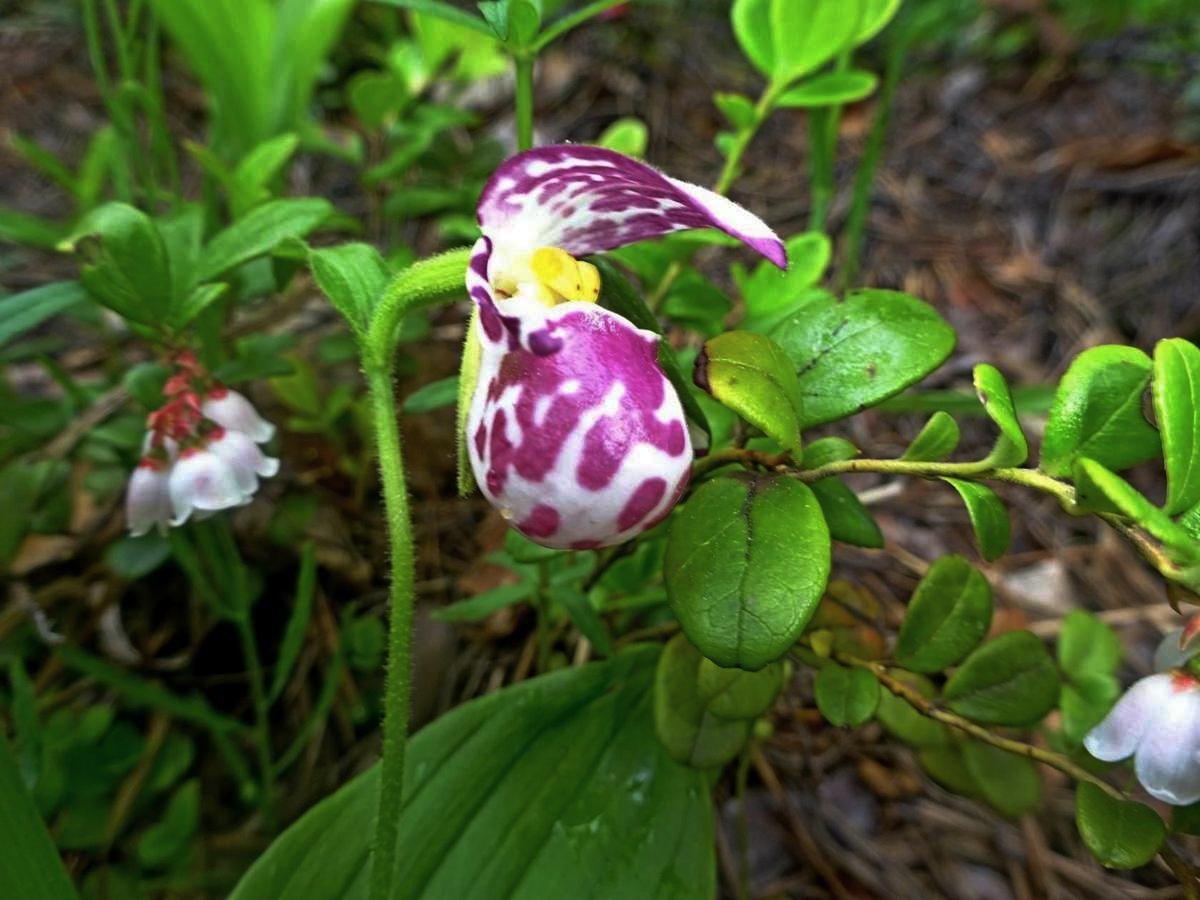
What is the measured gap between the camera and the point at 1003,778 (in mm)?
838

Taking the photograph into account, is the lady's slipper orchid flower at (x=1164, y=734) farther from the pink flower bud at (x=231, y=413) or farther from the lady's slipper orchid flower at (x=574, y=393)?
the pink flower bud at (x=231, y=413)

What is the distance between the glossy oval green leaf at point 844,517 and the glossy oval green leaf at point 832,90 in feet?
1.68

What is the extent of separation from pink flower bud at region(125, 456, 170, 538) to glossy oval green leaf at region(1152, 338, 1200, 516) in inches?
31.7

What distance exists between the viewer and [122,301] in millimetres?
768

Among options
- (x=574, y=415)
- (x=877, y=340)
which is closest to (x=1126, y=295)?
(x=877, y=340)

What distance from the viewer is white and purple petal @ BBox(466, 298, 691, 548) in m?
0.53

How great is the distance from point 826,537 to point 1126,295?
154 centimetres

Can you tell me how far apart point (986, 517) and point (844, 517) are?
0.11m

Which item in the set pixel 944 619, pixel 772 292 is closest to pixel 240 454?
pixel 772 292

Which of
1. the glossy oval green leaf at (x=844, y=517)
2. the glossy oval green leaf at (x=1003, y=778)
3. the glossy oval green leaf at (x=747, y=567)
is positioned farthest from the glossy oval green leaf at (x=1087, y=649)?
the glossy oval green leaf at (x=747, y=567)

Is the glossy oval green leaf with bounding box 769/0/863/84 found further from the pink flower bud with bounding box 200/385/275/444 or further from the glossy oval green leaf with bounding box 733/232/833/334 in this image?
the pink flower bud with bounding box 200/385/275/444

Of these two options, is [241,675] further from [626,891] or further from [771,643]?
[771,643]

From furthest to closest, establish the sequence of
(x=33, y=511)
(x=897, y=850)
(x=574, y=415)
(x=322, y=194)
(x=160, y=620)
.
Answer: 1. (x=322, y=194)
2. (x=160, y=620)
3. (x=897, y=850)
4. (x=33, y=511)
5. (x=574, y=415)

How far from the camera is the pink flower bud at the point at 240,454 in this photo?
33.1 inches
